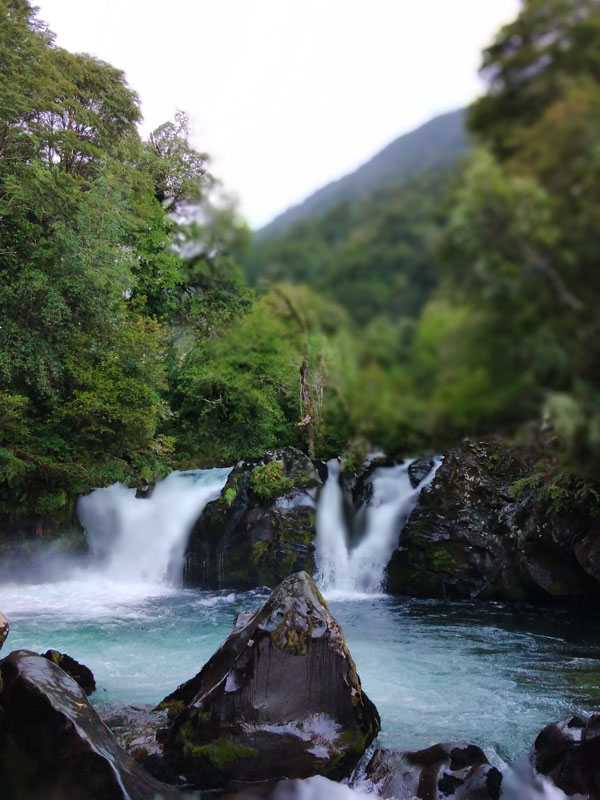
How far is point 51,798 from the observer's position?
396cm

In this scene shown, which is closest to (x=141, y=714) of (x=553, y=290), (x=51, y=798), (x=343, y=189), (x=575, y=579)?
Result: (x=51, y=798)

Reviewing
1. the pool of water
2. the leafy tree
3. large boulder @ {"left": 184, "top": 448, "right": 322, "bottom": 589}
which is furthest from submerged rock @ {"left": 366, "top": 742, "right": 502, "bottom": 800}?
large boulder @ {"left": 184, "top": 448, "right": 322, "bottom": 589}

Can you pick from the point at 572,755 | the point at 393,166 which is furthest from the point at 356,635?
the point at 393,166

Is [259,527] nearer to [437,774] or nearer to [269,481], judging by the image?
[269,481]

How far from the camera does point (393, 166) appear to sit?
240 centimetres

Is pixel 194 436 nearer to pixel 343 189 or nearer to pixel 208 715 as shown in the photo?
pixel 208 715

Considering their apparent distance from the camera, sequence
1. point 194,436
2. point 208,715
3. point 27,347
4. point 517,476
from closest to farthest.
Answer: point 208,715 → point 27,347 → point 517,476 → point 194,436

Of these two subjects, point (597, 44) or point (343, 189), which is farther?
point (343, 189)

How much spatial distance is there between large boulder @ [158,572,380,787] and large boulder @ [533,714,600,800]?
1519mm

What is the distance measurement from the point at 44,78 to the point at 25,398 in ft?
17.6

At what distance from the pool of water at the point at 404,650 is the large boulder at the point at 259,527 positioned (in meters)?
0.61

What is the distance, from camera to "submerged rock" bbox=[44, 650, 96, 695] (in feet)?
24.4

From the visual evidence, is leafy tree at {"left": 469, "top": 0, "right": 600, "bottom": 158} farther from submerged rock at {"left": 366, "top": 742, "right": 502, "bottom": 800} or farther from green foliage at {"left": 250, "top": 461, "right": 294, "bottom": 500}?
green foliage at {"left": 250, "top": 461, "right": 294, "bottom": 500}

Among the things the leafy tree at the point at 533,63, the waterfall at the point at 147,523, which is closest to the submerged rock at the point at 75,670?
the waterfall at the point at 147,523
